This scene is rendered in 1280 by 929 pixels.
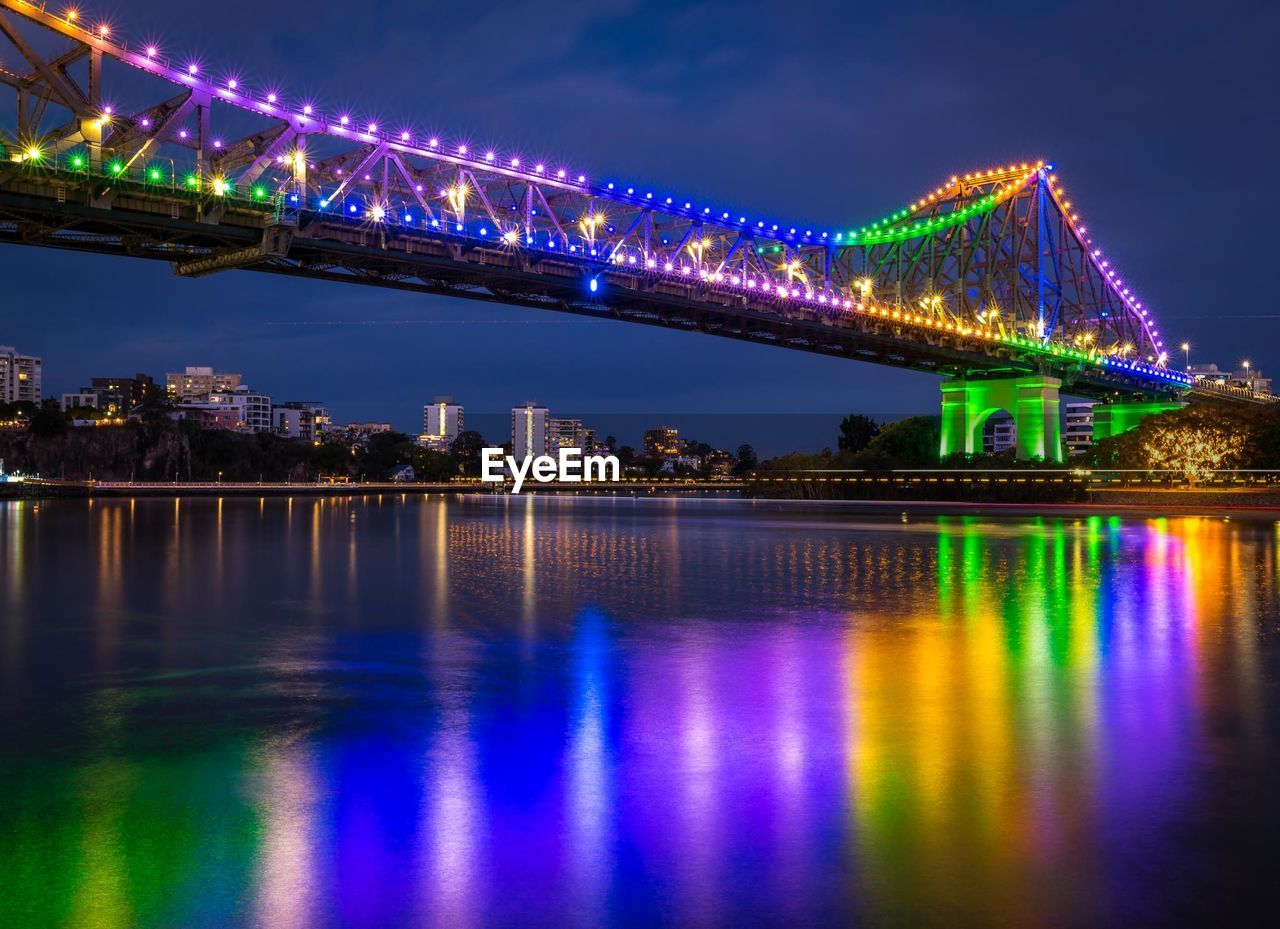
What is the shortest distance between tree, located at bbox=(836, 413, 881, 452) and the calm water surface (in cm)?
11086

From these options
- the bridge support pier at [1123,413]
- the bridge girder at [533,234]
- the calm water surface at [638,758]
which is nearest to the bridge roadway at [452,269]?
the bridge girder at [533,234]

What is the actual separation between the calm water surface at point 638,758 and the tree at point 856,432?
111 meters

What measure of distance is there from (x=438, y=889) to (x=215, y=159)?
45.7 meters

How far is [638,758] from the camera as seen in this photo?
303 inches

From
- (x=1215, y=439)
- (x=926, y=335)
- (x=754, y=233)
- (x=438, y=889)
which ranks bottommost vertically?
(x=438, y=889)

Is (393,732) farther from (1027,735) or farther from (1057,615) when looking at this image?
(1057,615)

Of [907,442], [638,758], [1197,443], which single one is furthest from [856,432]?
[638,758]

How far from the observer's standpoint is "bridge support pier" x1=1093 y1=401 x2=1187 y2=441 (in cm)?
11331

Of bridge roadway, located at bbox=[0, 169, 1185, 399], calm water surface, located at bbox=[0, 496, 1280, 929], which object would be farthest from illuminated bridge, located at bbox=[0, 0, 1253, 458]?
calm water surface, located at bbox=[0, 496, 1280, 929]

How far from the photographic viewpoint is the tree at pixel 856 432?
420 feet

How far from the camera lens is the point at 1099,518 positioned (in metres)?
47.3

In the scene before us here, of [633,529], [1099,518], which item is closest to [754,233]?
[1099,518]

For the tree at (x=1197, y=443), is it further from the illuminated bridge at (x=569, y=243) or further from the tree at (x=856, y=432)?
the tree at (x=856, y=432)

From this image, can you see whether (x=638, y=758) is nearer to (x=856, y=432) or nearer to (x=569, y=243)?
(x=569, y=243)
